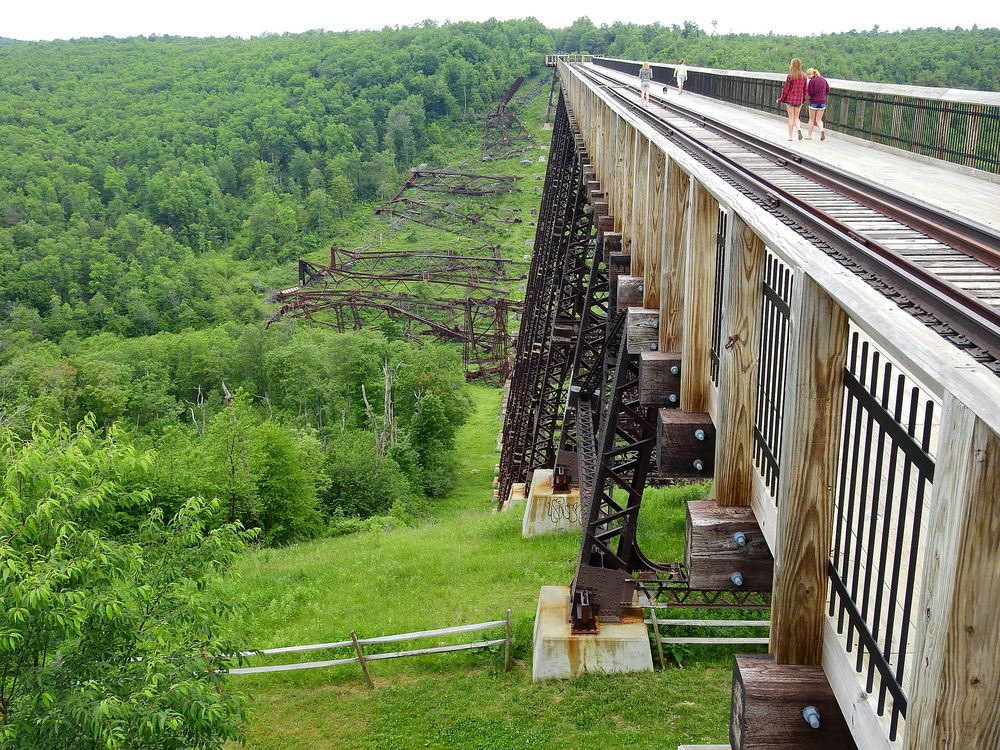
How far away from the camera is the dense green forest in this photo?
18.6 feet

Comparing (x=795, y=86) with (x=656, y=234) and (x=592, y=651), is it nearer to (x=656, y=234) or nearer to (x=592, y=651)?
(x=656, y=234)

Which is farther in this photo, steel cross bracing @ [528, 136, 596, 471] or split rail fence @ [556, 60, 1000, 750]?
steel cross bracing @ [528, 136, 596, 471]

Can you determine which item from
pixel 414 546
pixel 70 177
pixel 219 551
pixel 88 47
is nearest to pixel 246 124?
pixel 70 177

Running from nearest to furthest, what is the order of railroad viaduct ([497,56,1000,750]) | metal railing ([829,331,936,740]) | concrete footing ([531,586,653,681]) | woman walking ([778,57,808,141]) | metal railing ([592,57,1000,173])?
railroad viaduct ([497,56,1000,750]) < metal railing ([829,331,936,740]) < concrete footing ([531,586,653,681]) < metal railing ([592,57,1000,173]) < woman walking ([778,57,808,141])

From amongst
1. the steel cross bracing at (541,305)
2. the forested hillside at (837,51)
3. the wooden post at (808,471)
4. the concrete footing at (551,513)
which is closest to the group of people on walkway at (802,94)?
the steel cross bracing at (541,305)

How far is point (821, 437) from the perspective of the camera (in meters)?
2.64

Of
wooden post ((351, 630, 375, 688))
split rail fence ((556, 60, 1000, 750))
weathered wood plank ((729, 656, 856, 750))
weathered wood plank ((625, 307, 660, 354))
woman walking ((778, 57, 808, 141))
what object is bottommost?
wooden post ((351, 630, 375, 688))

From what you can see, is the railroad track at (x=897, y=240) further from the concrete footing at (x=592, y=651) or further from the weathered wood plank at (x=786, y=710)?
the concrete footing at (x=592, y=651)

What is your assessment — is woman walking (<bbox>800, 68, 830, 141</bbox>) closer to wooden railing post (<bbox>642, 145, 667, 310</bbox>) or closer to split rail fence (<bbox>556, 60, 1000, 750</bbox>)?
wooden railing post (<bbox>642, 145, 667, 310</bbox>)

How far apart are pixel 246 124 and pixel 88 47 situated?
7241 centimetres

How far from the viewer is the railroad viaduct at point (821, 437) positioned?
1748mm

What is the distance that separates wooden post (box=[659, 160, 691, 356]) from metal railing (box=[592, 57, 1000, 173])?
16.4ft

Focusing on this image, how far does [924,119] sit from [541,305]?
27.3 feet

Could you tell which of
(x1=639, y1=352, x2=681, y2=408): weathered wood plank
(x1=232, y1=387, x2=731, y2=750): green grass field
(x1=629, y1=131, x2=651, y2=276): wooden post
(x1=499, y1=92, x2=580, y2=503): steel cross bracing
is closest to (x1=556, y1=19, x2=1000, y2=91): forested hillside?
(x1=499, y1=92, x2=580, y2=503): steel cross bracing
